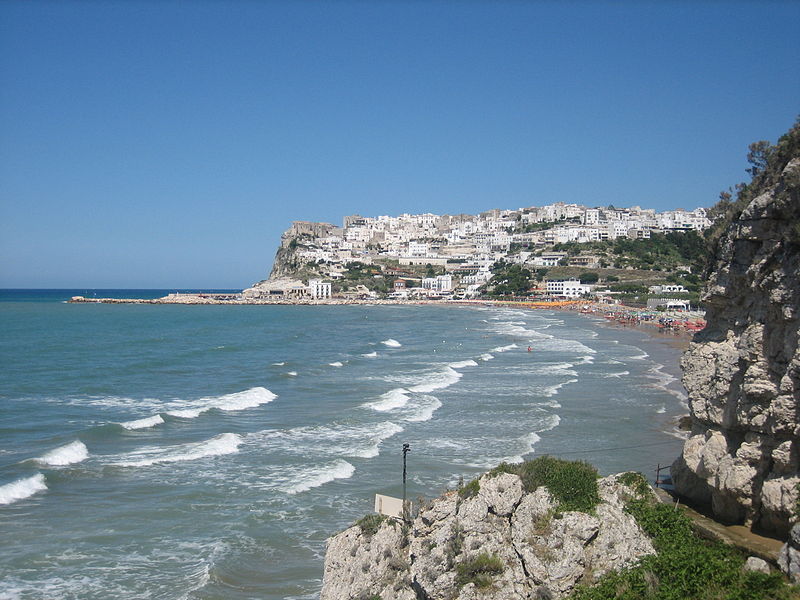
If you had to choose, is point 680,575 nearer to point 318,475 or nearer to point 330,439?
point 318,475

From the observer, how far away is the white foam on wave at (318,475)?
15.1 meters

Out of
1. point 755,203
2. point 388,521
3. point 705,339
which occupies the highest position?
point 755,203

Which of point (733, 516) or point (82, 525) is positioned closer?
point (733, 516)

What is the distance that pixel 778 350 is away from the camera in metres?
9.09

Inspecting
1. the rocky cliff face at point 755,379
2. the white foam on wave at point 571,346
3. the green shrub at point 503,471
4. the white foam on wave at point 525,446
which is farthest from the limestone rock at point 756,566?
the white foam on wave at point 571,346

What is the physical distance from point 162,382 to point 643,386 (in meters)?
21.9

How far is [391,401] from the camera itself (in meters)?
24.9

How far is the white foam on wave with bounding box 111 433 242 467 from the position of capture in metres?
17.2

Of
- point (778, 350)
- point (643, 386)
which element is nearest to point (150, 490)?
point (778, 350)

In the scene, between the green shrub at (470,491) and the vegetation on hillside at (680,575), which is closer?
the vegetation on hillside at (680,575)

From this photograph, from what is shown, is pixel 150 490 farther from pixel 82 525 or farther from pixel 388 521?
pixel 388 521

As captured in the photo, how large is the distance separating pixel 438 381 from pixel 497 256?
130m

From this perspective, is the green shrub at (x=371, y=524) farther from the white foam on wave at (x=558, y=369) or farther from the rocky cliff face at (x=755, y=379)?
the white foam on wave at (x=558, y=369)

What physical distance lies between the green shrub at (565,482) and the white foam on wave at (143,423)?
640 inches
